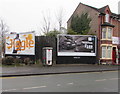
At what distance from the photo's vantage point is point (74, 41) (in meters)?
20.0

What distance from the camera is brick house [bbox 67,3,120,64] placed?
22391 millimetres

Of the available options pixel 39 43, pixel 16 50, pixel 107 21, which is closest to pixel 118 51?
pixel 107 21

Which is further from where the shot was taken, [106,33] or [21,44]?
[106,33]

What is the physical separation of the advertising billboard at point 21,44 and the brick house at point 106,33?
10590mm

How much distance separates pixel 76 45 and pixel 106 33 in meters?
6.26

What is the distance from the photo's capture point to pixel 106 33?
2262 cm

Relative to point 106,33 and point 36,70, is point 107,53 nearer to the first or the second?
point 106,33

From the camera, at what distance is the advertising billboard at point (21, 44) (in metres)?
→ 19.6

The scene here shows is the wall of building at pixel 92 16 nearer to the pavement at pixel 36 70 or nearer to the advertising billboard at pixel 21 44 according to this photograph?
the pavement at pixel 36 70

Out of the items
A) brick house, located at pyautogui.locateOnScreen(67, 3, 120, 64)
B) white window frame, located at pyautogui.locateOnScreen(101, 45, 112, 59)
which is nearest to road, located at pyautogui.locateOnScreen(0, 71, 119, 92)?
white window frame, located at pyautogui.locateOnScreen(101, 45, 112, 59)

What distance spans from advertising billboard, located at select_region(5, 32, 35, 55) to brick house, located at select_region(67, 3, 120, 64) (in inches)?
417

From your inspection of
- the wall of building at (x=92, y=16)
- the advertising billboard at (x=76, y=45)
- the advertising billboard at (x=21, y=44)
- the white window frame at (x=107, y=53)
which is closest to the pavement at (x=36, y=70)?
the advertising billboard at (x=76, y=45)

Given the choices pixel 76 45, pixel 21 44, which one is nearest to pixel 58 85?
pixel 76 45

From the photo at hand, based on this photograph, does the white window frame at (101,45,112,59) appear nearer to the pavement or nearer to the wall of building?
the wall of building
